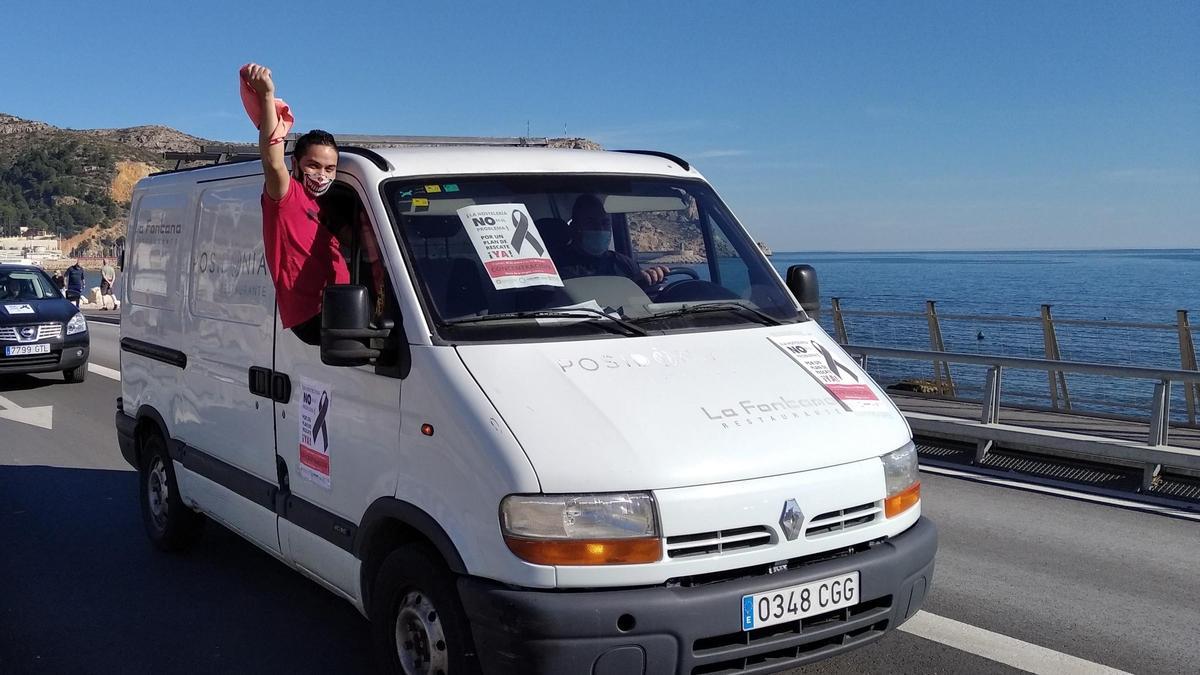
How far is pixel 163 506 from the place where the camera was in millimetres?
6496

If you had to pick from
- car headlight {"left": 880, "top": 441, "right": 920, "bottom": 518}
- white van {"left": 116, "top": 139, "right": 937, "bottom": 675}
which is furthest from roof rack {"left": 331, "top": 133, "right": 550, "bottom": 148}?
car headlight {"left": 880, "top": 441, "right": 920, "bottom": 518}

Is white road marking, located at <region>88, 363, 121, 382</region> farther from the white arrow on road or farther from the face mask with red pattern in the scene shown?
the face mask with red pattern

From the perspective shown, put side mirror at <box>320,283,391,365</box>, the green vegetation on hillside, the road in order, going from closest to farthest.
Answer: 1. side mirror at <box>320,283,391,365</box>
2. the road
3. the green vegetation on hillside

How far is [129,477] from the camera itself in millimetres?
8727

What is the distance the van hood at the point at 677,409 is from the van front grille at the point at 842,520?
0.17 m

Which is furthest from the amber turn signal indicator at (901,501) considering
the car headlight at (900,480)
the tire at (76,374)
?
the tire at (76,374)

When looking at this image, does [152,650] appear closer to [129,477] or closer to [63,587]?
[63,587]

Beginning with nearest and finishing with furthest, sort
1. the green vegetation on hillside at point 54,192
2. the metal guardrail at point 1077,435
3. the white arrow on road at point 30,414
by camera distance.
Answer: the metal guardrail at point 1077,435 → the white arrow on road at point 30,414 → the green vegetation on hillside at point 54,192

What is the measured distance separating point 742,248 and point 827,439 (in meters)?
1.51

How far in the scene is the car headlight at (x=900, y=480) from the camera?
4.00 metres

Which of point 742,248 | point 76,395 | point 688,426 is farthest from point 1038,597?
point 76,395

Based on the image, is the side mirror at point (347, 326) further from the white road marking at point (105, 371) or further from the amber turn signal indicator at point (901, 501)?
the white road marking at point (105, 371)

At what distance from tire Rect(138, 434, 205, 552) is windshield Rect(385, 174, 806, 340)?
2854 millimetres

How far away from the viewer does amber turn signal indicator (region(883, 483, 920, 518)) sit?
13.1 ft
